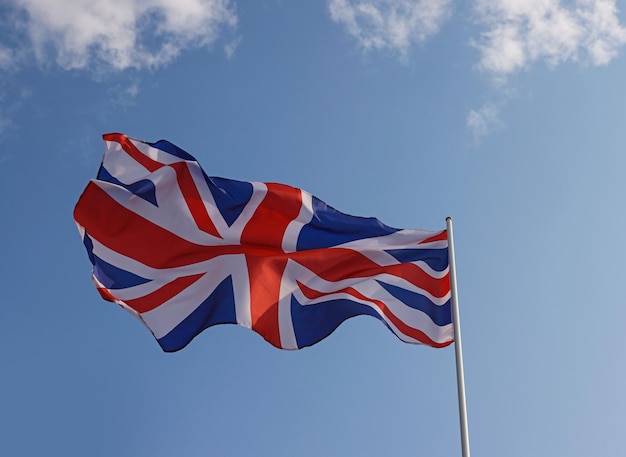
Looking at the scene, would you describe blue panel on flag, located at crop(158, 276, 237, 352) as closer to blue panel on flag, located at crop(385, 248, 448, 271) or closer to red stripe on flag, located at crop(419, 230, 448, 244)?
blue panel on flag, located at crop(385, 248, 448, 271)

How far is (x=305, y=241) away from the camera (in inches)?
602

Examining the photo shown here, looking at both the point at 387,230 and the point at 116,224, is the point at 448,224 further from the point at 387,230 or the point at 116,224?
the point at 116,224

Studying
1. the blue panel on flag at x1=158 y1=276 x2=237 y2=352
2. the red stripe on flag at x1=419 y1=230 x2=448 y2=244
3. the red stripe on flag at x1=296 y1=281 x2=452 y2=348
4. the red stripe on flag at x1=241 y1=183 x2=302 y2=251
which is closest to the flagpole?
the red stripe on flag at x1=419 y1=230 x2=448 y2=244

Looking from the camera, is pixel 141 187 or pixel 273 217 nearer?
pixel 141 187

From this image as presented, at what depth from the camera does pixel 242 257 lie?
1519cm

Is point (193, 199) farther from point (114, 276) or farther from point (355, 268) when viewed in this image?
point (355, 268)

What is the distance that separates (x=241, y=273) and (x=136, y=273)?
1.77m

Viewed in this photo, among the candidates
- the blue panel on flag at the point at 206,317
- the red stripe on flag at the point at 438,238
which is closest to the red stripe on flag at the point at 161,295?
the blue panel on flag at the point at 206,317

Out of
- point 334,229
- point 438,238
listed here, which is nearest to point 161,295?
point 334,229

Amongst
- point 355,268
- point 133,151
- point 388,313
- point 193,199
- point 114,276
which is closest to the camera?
point 388,313

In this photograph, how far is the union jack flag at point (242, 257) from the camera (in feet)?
47.0

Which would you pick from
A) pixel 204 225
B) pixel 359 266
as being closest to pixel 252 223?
pixel 204 225

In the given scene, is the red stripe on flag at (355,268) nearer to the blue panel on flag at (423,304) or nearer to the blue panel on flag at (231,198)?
the blue panel on flag at (423,304)

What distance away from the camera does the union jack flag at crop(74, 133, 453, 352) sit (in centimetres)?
1433
